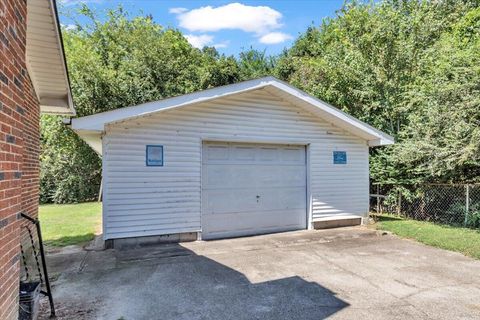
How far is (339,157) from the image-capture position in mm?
8781

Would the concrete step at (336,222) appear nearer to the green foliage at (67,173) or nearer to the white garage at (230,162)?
the white garage at (230,162)

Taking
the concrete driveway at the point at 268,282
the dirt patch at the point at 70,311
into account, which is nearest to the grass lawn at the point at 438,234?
the concrete driveway at the point at 268,282

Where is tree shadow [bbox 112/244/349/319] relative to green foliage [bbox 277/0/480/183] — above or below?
below

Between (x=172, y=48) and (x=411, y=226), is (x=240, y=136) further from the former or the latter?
(x=172, y=48)

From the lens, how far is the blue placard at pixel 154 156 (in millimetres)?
6773

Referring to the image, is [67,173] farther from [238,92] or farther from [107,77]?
[238,92]

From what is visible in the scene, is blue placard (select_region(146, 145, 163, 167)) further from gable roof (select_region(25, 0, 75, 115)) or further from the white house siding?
gable roof (select_region(25, 0, 75, 115))

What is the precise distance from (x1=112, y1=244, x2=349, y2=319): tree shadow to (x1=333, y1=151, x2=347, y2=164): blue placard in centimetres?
409

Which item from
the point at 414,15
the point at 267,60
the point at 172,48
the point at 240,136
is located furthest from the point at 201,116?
the point at 267,60

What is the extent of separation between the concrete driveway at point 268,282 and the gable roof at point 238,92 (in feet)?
8.28

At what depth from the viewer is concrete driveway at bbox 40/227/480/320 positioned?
3793 mm

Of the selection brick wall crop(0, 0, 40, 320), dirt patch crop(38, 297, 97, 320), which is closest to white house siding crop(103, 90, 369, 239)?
dirt patch crop(38, 297, 97, 320)

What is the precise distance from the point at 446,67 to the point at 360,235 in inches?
210

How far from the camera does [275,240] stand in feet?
24.0
